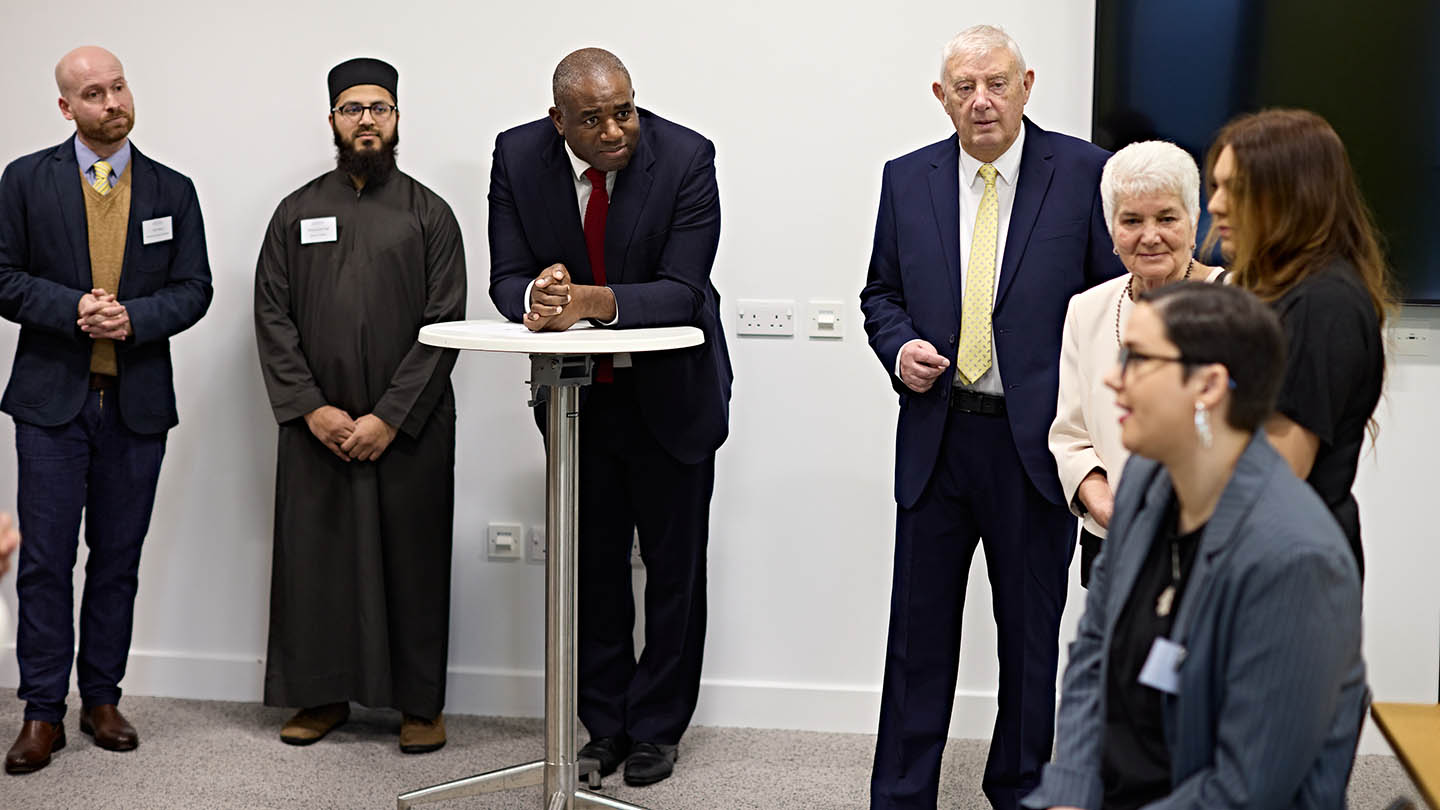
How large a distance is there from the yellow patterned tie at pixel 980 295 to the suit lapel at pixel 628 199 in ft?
2.65

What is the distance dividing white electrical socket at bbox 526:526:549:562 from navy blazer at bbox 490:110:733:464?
926 mm

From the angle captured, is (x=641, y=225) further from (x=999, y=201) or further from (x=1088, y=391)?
(x=1088, y=391)

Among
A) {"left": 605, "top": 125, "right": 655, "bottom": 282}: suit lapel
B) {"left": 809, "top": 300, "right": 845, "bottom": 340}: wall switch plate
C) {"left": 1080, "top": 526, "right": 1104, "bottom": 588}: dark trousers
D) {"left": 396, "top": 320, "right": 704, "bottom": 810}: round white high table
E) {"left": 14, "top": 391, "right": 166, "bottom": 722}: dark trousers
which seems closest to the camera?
{"left": 1080, "top": 526, "right": 1104, "bottom": 588}: dark trousers

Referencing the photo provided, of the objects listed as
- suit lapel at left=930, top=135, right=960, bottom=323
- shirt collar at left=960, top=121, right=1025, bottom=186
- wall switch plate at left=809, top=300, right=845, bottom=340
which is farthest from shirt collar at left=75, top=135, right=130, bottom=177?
shirt collar at left=960, top=121, right=1025, bottom=186

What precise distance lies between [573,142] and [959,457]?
115 cm

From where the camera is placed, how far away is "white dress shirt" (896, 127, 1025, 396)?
3076 millimetres

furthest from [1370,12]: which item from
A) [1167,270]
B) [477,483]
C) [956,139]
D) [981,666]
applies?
[477,483]

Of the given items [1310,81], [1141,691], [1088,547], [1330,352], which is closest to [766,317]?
[1088,547]

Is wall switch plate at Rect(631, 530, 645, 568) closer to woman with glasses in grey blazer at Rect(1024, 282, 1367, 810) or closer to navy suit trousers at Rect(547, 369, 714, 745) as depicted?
navy suit trousers at Rect(547, 369, 714, 745)

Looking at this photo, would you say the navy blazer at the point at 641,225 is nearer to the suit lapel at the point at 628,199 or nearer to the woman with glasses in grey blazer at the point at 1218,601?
the suit lapel at the point at 628,199

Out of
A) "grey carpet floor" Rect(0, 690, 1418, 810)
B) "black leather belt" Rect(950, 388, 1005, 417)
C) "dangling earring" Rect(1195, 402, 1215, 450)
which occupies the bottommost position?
"grey carpet floor" Rect(0, 690, 1418, 810)

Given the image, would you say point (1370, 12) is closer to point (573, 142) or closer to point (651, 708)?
point (573, 142)

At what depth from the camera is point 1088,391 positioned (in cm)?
274

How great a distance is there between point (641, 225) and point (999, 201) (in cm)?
85
